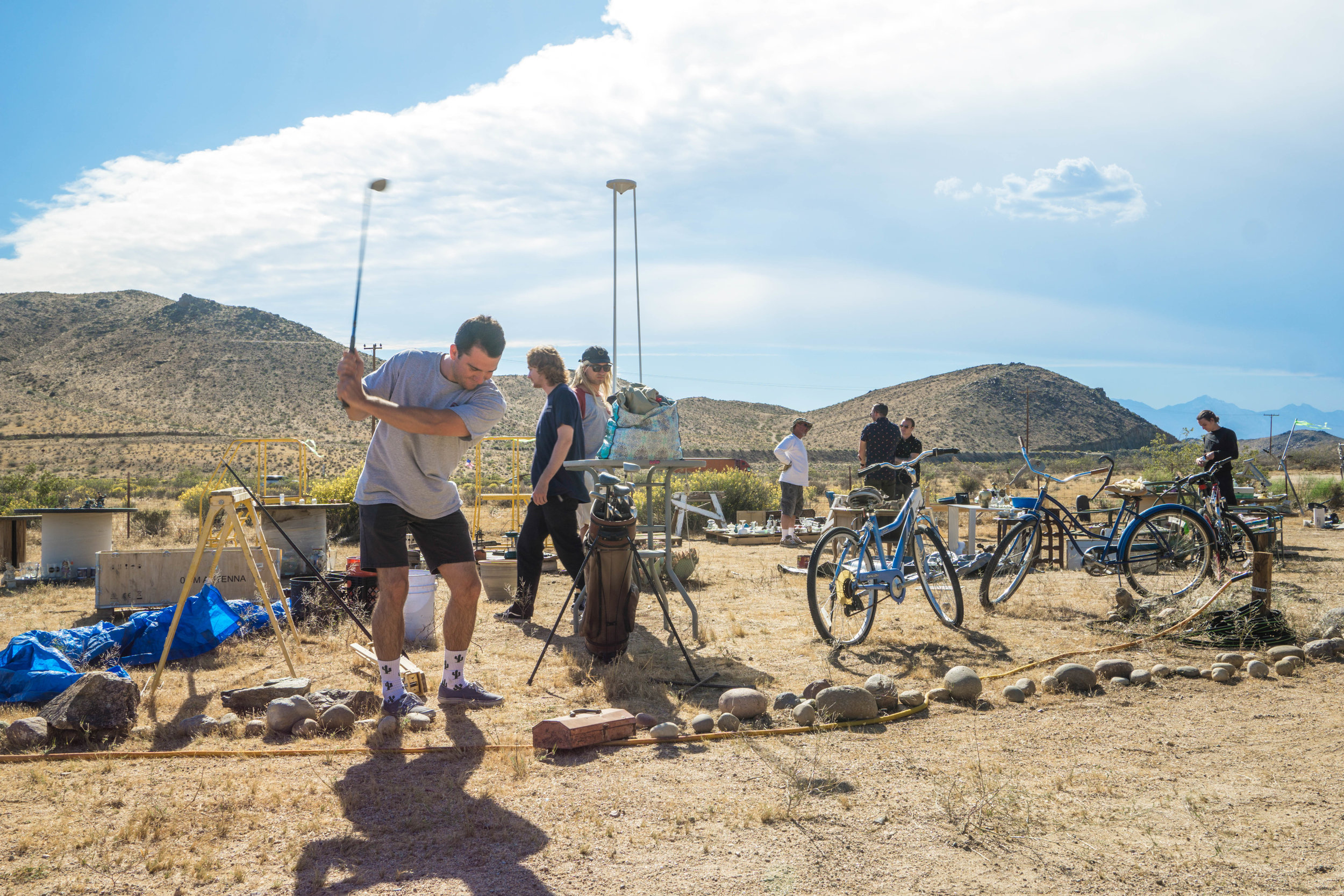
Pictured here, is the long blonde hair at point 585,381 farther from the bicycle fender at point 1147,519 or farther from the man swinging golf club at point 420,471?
the bicycle fender at point 1147,519

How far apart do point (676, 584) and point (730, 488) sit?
11.7 m

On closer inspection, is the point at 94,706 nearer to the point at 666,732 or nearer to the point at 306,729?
the point at 306,729

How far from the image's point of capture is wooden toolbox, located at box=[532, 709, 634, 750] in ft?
11.8

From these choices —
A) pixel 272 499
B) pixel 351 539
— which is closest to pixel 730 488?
pixel 351 539

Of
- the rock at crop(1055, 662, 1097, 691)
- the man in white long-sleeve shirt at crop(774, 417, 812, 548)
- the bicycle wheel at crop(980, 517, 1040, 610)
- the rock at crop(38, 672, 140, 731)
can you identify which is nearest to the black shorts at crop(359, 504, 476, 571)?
the rock at crop(38, 672, 140, 731)

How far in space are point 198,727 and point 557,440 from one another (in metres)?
2.65

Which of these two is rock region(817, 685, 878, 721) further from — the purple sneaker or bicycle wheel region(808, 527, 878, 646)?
the purple sneaker

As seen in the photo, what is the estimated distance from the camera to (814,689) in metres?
4.34

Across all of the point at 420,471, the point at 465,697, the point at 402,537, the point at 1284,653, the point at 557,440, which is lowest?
the point at 465,697

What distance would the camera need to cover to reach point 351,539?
1277cm

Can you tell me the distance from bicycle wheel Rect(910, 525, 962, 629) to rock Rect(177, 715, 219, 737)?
4043 millimetres

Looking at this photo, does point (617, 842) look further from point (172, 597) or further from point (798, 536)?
point (798, 536)

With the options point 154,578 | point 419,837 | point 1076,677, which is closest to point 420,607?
point 154,578

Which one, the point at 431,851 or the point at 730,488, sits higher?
the point at 730,488
